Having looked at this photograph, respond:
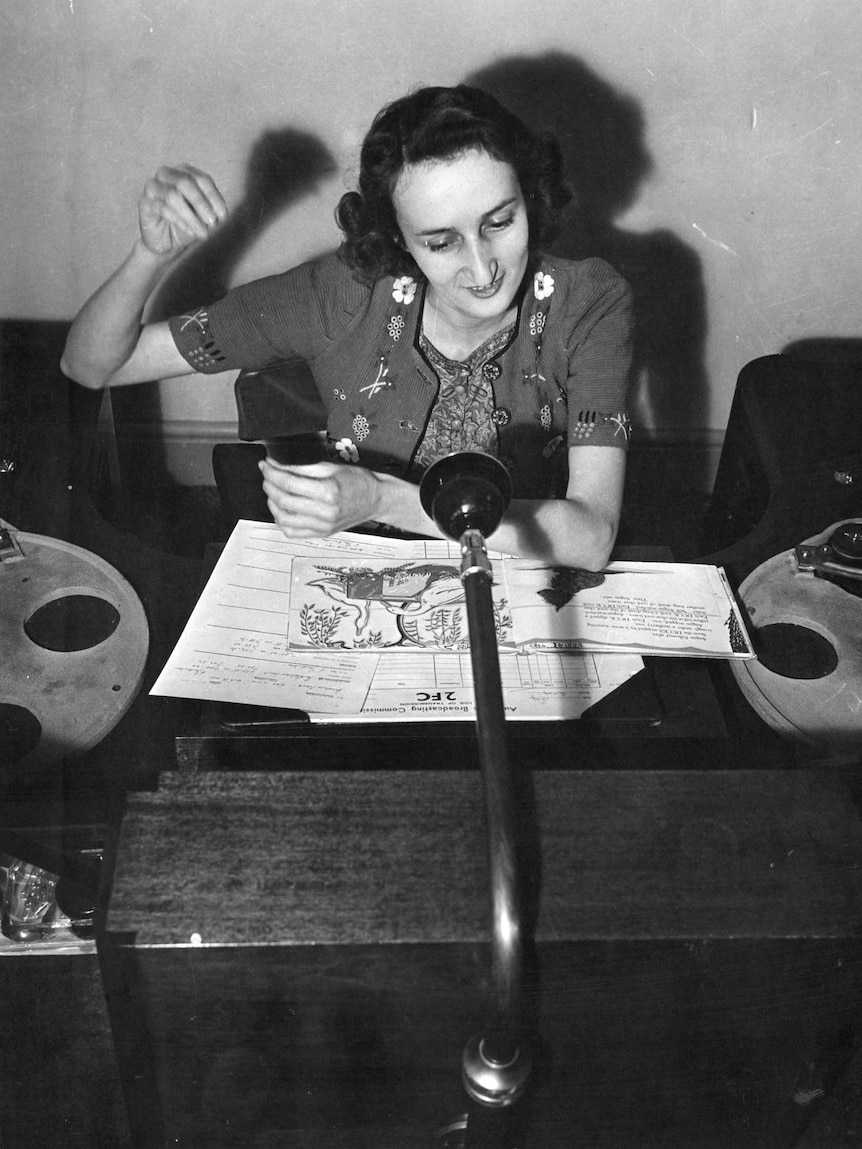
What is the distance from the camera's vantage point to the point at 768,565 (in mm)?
1097

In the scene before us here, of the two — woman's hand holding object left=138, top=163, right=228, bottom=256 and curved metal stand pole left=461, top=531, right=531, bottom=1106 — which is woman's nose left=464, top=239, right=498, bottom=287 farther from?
curved metal stand pole left=461, top=531, right=531, bottom=1106

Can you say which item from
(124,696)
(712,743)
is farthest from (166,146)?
(712,743)

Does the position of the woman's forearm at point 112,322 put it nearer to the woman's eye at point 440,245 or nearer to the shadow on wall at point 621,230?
the woman's eye at point 440,245

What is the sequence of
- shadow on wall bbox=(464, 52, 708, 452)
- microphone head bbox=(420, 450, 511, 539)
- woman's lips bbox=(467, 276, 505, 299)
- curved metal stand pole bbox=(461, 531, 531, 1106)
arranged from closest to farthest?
curved metal stand pole bbox=(461, 531, 531, 1106)
microphone head bbox=(420, 450, 511, 539)
woman's lips bbox=(467, 276, 505, 299)
shadow on wall bbox=(464, 52, 708, 452)

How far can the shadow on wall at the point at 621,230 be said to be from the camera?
1484mm

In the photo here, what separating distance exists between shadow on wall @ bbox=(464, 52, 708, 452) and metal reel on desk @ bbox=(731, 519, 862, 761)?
75cm

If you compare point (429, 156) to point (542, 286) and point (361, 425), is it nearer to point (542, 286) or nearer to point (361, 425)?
point (542, 286)

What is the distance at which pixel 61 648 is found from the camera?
101cm

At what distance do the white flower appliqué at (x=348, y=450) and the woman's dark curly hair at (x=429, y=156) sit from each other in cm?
22

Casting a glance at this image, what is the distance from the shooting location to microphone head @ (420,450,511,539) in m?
0.68

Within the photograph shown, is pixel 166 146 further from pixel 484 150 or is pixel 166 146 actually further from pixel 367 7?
pixel 484 150

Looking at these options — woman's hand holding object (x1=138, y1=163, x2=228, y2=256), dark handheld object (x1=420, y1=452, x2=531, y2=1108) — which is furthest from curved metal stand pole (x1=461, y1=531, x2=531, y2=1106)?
woman's hand holding object (x1=138, y1=163, x2=228, y2=256)

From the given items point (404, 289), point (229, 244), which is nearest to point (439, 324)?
point (404, 289)

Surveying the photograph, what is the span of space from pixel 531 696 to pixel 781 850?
0.32 metres
